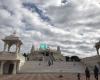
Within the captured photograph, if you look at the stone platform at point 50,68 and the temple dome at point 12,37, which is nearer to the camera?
the stone platform at point 50,68

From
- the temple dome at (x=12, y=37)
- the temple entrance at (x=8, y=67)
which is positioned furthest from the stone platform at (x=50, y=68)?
the temple dome at (x=12, y=37)

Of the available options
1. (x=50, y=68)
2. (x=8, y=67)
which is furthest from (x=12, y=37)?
(x=50, y=68)

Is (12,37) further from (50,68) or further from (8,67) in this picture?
(50,68)

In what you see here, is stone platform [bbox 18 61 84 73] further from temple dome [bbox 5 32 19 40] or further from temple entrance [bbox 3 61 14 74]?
temple dome [bbox 5 32 19 40]

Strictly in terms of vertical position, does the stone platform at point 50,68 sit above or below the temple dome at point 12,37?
below

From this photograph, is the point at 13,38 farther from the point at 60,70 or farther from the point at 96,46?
the point at 96,46

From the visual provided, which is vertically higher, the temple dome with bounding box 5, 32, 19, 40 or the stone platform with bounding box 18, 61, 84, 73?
the temple dome with bounding box 5, 32, 19, 40

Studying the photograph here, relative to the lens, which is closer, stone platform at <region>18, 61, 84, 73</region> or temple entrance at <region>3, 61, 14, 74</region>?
stone platform at <region>18, 61, 84, 73</region>

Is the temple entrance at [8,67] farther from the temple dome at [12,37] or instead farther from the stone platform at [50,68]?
the temple dome at [12,37]

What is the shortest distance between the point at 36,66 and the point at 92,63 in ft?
46.1

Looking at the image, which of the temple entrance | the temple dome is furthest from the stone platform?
the temple dome

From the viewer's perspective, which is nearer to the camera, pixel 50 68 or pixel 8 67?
pixel 8 67

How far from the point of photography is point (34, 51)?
89.1 meters

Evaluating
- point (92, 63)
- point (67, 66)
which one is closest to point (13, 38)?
point (67, 66)
